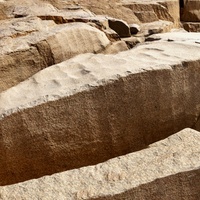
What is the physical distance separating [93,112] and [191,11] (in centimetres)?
574

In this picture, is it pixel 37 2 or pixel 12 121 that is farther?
pixel 37 2

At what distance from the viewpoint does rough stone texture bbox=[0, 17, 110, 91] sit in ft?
12.0

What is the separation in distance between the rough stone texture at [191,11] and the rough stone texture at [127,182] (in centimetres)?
593

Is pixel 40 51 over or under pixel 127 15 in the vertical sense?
over

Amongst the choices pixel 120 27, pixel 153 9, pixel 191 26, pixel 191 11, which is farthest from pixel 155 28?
pixel 191 11

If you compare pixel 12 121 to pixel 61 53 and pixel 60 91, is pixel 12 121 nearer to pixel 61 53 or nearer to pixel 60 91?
pixel 60 91

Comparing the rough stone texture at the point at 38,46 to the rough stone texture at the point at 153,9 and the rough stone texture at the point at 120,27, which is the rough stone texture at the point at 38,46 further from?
the rough stone texture at the point at 153,9

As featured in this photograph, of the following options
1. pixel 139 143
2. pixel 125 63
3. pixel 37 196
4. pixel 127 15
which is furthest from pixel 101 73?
pixel 127 15

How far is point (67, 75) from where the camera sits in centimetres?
334

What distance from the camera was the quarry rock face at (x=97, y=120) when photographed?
96.9 inches

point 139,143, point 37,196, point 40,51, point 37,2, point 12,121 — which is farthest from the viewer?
point 37,2

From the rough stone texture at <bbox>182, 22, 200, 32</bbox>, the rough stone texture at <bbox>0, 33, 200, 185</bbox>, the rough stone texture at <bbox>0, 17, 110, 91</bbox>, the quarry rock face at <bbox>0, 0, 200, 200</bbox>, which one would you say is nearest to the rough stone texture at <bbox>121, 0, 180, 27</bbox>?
the rough stone texture at <bbox>182, 22, 200, 32</bbox>

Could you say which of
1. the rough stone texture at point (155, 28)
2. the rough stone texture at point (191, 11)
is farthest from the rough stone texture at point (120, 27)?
the rough stone texture at point (191, 11)

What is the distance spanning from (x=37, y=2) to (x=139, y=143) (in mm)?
Answer: 3729
